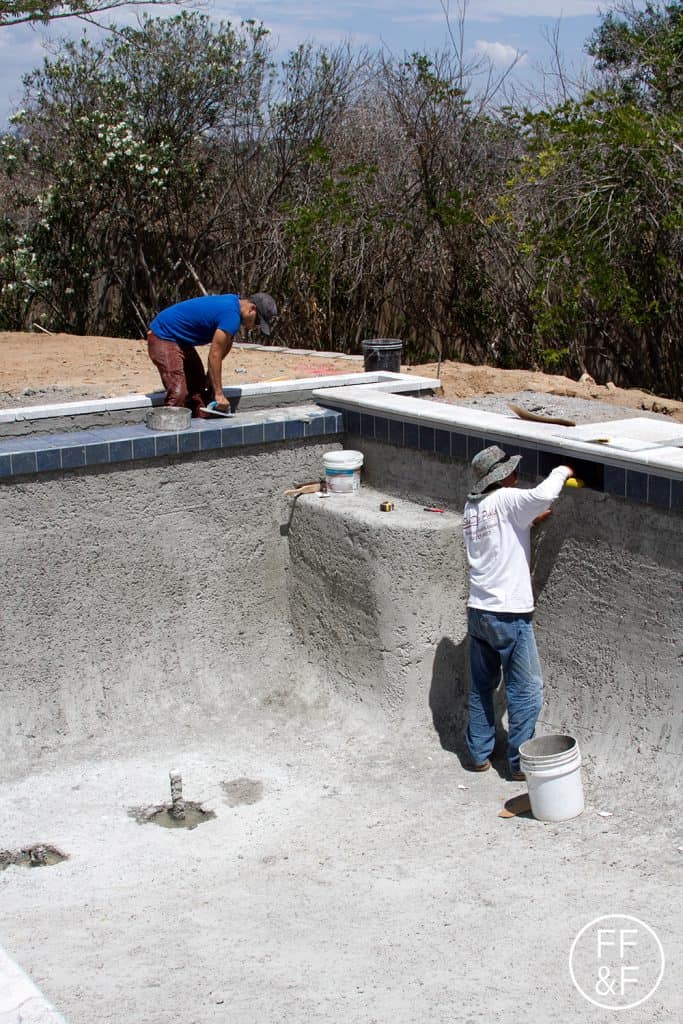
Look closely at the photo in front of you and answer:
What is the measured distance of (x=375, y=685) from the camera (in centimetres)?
609

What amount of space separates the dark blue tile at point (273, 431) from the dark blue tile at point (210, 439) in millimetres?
289

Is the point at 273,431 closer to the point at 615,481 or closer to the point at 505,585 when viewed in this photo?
the point at 505,585

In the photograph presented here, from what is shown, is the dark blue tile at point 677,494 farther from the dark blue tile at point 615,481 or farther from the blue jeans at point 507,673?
the blue jeans at point 507,673

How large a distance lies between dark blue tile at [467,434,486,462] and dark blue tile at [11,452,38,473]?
7.29 feet

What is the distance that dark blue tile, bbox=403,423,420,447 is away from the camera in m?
6.21

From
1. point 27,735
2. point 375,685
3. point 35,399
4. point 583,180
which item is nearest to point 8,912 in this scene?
point 27,735

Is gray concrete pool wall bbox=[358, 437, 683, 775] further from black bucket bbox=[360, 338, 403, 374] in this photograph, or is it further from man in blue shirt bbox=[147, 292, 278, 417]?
black bucket bbox=[360, 338, 403, 374]

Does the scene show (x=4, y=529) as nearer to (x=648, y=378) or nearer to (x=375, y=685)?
(x=375, y=685)

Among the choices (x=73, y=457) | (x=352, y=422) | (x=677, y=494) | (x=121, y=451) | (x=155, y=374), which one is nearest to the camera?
(x=677, y=494)

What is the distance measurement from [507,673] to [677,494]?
3.83 feet

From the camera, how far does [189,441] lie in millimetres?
6180

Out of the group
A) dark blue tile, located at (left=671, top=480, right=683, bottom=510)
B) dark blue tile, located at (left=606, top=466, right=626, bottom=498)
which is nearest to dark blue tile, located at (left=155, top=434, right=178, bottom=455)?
dark blue tile, located at (left=606, top=466, right=626, bottom=498)

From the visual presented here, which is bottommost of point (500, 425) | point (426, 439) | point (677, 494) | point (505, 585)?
point (505, 585)

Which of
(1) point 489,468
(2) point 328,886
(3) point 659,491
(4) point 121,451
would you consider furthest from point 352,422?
(2) point 328,886
